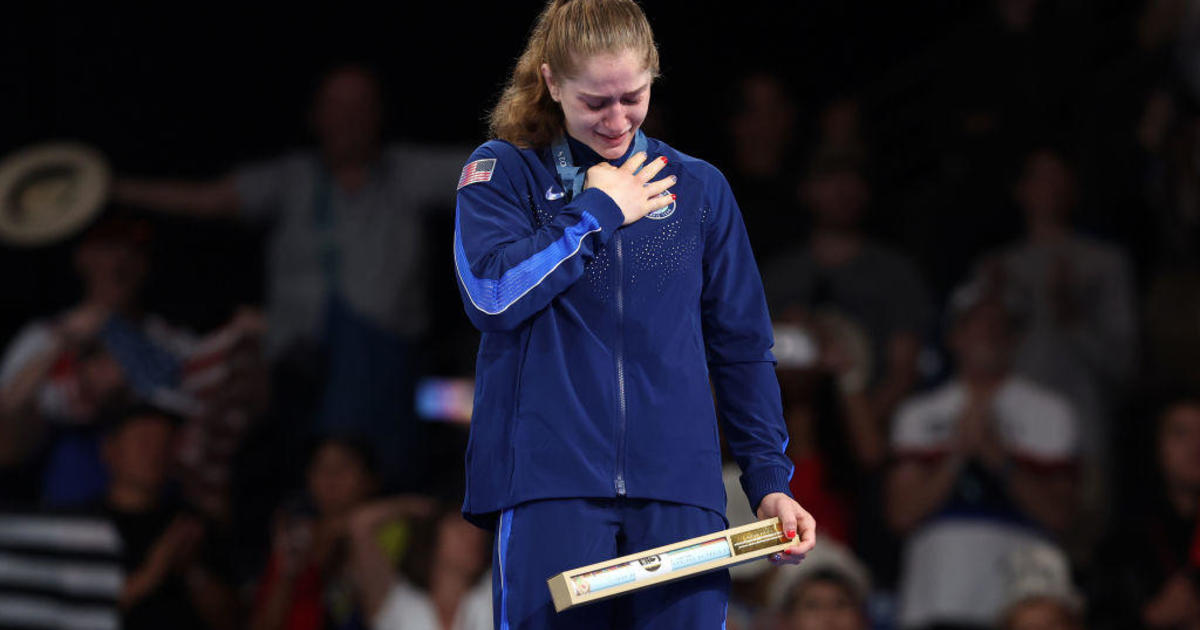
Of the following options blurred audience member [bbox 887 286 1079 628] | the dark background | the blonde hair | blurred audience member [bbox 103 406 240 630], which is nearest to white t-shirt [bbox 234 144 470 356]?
the dark background

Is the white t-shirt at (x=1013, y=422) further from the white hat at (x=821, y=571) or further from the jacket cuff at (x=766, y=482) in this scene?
the jacket cuff at (x=766, y=482)

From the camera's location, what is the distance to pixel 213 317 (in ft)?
23.6

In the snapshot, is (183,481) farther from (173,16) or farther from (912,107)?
(912,107)

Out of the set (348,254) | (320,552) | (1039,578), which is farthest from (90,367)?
(1039,578)

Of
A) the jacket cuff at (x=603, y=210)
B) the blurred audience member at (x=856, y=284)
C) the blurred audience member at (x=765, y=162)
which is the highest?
the jacket cuff at (x=603, y=210)

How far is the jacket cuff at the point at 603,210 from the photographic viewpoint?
251cm

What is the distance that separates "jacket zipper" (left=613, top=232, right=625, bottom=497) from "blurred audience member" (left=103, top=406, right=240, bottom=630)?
4013 millimetres

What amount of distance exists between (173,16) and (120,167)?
853 millimetres

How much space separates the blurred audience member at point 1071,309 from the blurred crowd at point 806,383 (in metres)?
0.01

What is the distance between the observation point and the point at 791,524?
2.56 metres

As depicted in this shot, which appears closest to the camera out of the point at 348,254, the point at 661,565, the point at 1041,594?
the point at 661,565

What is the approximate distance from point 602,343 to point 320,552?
4.00 meters

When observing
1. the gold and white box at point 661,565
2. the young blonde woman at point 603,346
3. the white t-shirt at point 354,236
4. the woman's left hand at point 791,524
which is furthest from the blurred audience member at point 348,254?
the gold and white box at point 661,565

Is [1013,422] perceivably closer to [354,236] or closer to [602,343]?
[354,236]
